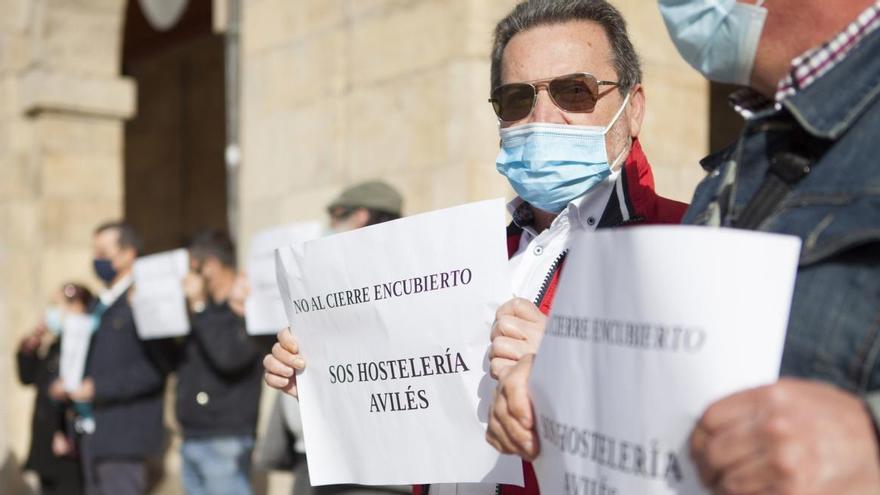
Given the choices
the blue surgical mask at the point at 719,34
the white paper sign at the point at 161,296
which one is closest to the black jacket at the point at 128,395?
the white paper sign at the point at 161,296

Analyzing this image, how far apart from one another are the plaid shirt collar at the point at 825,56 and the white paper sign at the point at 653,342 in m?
0.29

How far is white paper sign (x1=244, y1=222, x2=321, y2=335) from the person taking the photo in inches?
198

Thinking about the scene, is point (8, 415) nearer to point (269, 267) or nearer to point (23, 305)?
point (23, 305)

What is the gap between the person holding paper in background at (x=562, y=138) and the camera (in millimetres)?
2316

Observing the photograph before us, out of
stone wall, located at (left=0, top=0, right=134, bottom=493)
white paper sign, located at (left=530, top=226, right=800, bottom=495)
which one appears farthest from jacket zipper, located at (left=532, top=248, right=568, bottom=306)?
stone wall, located at (left=0, top=0, right=134, bottom=493)

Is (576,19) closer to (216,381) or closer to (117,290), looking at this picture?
(216,381)

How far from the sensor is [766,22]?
1564 millimetres

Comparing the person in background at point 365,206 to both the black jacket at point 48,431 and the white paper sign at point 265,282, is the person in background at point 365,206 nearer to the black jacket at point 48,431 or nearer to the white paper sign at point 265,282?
the white paper sign at point 265,282

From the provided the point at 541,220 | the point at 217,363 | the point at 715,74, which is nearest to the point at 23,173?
the point at 217,363

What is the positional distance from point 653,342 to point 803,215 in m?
0.23

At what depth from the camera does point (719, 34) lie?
160 centimetres

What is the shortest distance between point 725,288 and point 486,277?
0.75 m

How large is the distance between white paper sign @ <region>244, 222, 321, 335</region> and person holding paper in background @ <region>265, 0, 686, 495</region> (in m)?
2.57

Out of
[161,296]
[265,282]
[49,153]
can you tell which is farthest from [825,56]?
[49,153]
